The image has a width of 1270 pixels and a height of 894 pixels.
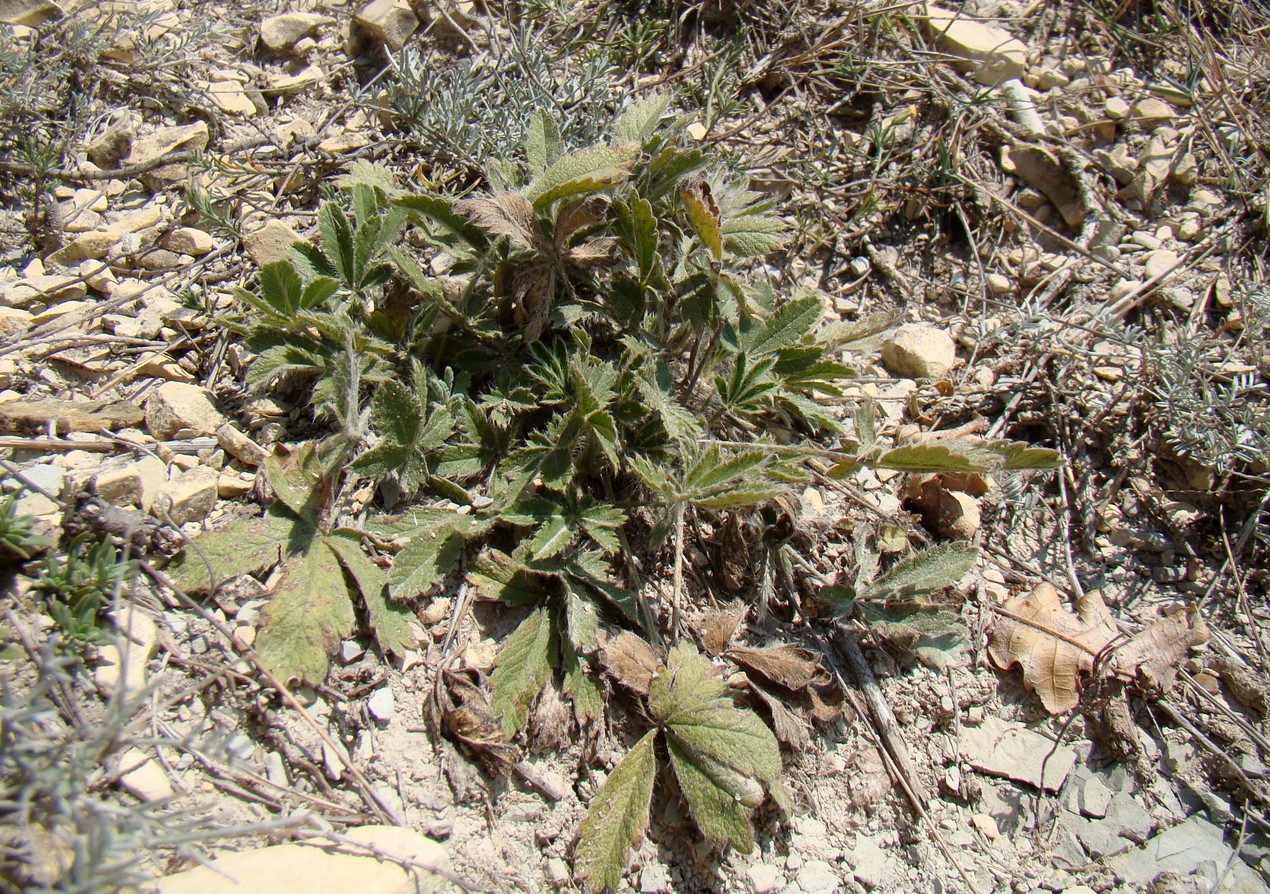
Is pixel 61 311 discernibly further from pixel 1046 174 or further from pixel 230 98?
pixel 1046 174

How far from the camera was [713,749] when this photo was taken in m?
1.94

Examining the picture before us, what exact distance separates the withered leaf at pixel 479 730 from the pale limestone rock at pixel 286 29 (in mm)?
2395

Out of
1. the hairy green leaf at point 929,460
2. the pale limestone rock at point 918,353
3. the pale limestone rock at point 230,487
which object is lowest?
the pale limestone rock at point 918,353

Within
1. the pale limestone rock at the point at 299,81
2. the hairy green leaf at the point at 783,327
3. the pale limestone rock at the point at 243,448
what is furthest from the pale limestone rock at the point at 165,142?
the hairy green leaf at the point at 783,327

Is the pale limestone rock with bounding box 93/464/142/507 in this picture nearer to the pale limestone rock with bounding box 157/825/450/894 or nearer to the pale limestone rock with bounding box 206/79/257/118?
the pale limestone rock with bounding box 157/825/450/894

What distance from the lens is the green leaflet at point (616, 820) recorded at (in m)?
1.82

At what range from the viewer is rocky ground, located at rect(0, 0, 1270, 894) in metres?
1.85

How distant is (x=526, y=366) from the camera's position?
7.60 ft

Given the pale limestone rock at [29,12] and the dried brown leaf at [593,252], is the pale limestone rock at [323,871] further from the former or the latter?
the pale limestone rock at [29,12]

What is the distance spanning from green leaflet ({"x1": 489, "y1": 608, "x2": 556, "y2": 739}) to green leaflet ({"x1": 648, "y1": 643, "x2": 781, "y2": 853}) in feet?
0.87

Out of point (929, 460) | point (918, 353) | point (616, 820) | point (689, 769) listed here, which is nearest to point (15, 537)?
point (616, 820)

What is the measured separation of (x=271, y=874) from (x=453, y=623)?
2.25 ft

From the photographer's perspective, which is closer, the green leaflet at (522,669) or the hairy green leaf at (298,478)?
the green leaflet at (522,669)

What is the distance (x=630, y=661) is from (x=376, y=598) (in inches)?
24.3
